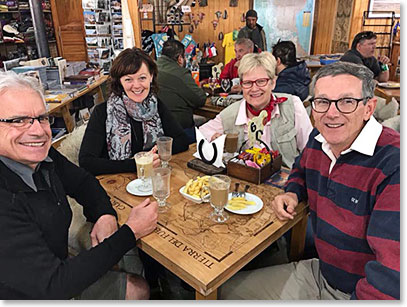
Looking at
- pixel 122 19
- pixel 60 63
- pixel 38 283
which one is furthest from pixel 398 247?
pixel 122 19

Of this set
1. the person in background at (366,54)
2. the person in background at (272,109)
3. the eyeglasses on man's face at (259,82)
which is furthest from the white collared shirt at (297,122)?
the person in background at (366,54)

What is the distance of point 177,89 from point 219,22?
427cm

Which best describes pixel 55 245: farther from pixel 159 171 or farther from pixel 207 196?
pixel 207 196

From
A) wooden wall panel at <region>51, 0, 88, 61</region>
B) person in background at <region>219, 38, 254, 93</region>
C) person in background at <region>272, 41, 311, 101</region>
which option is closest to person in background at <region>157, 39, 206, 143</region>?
person in background at <region>219, 38, 254, 93</region>

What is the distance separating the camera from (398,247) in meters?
0.95

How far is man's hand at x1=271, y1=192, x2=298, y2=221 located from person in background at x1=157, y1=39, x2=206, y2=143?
1.79 metres

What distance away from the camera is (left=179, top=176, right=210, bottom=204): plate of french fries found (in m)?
1.48

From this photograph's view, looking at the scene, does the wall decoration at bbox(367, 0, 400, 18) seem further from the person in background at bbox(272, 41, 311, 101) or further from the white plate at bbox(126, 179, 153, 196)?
the white plate at bbox(126, 179, 153, 196)

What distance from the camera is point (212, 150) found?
1.79 metres

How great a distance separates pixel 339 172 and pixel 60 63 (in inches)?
146

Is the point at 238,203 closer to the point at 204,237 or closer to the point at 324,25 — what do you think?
the point at 204,237

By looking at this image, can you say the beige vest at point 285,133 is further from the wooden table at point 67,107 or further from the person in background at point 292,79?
the wooden table at point 67,107

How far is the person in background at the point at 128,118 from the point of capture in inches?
79.6

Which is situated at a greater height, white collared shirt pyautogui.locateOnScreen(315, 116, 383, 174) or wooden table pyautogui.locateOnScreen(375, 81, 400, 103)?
white collared shirt pyautogui.locateOnScreen(315, 116, 383, 174)
